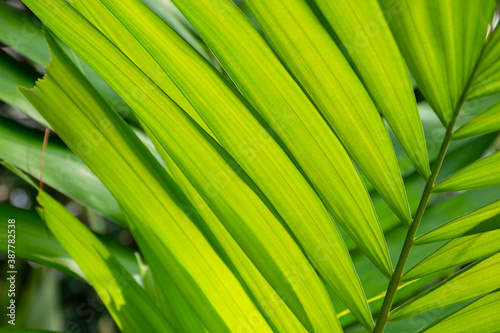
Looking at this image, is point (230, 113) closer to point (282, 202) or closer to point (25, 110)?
point (282, 202)

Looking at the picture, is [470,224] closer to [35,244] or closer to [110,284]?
[110,284]

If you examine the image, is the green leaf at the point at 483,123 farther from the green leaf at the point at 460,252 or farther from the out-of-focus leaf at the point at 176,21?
the out-of-focus leaf at the point at 176,21

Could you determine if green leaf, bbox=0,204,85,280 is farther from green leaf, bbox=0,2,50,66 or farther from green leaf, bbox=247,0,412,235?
green leaf, bbox=247,0,412,235

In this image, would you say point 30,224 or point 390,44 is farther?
point 30,224

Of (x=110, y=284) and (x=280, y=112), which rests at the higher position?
(x=280, y=112)

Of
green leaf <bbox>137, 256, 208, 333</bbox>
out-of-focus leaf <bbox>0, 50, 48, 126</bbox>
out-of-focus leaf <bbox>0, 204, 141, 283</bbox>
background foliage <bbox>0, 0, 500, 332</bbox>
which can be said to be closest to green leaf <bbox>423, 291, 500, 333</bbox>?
background foliage <bbox>0, 0, 500, 332</bbox>

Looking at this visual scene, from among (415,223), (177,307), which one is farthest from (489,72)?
(177,307)

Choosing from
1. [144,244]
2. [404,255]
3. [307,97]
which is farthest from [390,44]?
[144,244]
